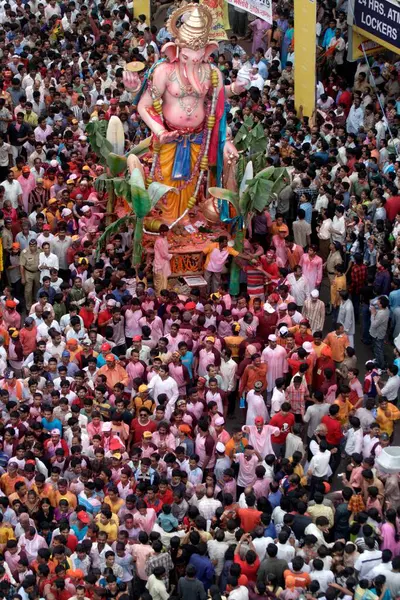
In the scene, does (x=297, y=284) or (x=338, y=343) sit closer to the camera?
(x=338, y=343)

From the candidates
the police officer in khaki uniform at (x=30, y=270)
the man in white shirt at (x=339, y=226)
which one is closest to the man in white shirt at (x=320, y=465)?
Result: the man in white shirt at (x=339, y=226)

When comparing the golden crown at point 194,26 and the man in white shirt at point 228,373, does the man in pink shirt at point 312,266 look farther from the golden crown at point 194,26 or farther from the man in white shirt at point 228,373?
the golden crown at point 194,26

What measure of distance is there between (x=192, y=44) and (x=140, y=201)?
2288mm

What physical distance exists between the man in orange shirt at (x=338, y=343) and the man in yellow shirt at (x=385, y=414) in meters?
1.55

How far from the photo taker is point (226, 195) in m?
25.0

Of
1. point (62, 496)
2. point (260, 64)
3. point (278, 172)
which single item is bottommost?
point (62, 496)

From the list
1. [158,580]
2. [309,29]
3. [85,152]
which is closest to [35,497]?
[158,580]

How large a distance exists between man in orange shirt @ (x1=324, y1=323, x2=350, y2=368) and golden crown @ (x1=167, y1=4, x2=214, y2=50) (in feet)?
15.2

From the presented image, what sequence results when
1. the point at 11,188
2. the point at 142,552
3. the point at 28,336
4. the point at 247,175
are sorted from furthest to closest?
the point at 11,188, the point at 247,175, the point at 28,336, the point at 142,552

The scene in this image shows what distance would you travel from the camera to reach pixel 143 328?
23.1m

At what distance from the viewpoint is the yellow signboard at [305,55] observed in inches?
1132

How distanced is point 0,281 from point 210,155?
3501 mm

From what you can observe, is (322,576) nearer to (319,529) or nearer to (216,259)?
(319,529)

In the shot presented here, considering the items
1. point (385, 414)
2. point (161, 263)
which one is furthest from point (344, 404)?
point (161, 263)
